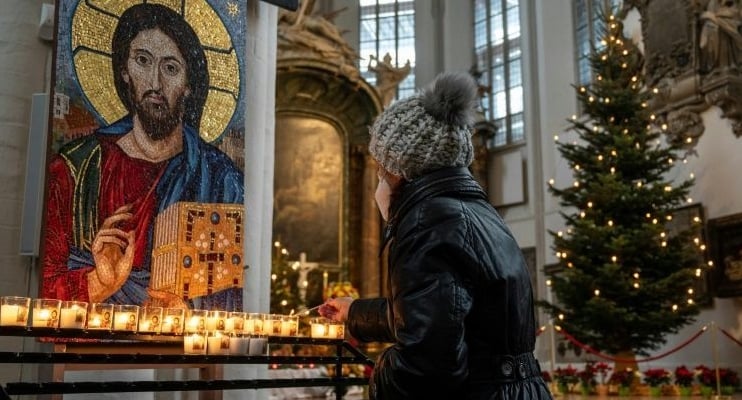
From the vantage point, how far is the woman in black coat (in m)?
1.49

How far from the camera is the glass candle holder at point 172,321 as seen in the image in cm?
390

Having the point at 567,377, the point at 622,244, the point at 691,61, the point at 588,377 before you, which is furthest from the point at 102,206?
the point at 691,61

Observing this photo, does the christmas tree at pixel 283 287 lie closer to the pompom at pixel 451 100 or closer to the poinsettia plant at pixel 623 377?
the poinsettia plant at pixel 623 377

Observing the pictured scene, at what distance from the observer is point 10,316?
319 centimetres

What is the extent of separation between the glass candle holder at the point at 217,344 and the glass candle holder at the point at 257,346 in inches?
4.8

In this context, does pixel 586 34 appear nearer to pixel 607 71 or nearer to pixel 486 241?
pixel 607 71

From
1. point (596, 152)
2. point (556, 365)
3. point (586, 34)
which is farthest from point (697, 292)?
point (586, 34)

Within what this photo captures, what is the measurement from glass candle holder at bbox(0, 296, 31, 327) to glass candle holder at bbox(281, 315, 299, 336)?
1409mm

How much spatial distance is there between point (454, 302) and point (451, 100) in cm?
51

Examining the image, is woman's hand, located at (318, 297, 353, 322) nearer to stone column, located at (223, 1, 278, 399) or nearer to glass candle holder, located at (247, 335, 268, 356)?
glass candle holder, located at (247, 335, 268, 356)

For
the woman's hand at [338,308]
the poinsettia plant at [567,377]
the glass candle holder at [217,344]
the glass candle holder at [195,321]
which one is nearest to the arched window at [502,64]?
the poinsettia plant at [567,377]

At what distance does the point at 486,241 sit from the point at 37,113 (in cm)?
422

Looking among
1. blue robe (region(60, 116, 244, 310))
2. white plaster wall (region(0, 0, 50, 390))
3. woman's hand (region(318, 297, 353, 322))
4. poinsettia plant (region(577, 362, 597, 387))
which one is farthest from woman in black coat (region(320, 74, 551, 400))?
poinsettia plant (region(577, 362, 597, 387))

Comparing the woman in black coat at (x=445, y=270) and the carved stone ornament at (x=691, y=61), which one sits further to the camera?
the carved stone ornament at (x=691, y=61)
